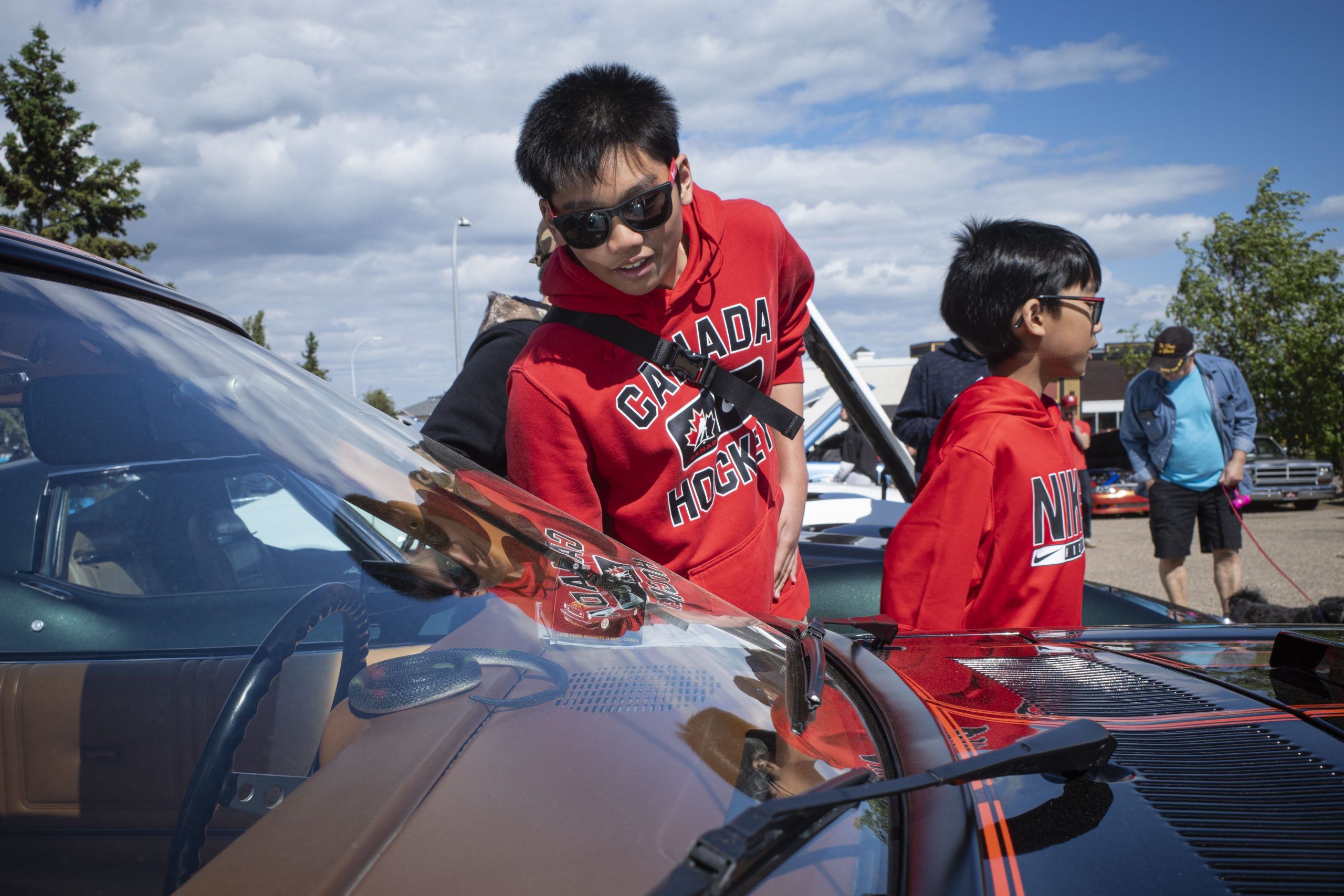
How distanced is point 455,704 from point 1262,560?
1135cm

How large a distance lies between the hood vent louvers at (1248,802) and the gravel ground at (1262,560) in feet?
19.3

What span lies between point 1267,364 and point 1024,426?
19.4 meters

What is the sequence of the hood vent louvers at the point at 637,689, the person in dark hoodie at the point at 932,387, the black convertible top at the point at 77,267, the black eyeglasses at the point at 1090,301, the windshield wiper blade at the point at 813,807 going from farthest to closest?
the person in dark hoodie at the point at 932,387 → the black eyeglasses at the point at 1090,301 → the black convertible top at the point at 77,267 → the hood vent louvers at the point at 637,689 → the windshield wiper blade at the point at 813,807

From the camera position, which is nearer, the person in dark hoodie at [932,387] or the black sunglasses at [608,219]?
the black sunglasses at [608,219]

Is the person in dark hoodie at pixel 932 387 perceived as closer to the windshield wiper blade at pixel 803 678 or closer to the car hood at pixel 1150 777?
the car hood at pixel 1150 777

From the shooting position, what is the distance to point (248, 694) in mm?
930

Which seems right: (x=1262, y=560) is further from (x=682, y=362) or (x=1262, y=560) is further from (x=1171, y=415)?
(x=682, y=362)

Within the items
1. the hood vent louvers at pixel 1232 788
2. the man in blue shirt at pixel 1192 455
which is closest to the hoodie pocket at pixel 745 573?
the hood vent louvers at pixel 1232 788

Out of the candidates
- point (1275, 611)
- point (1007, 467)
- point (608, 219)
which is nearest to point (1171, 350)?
point (1275, 611)

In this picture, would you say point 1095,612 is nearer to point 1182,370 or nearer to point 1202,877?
point 1202,877

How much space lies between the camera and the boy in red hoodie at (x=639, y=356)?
186 centimetres

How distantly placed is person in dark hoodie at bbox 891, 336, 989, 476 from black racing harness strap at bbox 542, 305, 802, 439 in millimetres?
2700

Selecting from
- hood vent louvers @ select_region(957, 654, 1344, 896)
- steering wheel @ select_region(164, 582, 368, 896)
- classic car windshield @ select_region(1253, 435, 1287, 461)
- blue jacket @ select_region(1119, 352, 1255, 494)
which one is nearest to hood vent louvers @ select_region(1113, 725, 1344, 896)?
hood vent louvers @ select_region(957, 654, 1344, 896)

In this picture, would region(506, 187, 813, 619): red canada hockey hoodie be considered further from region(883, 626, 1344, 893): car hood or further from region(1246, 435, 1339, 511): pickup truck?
region(1246, 435, 1339, 511): pickup truck
